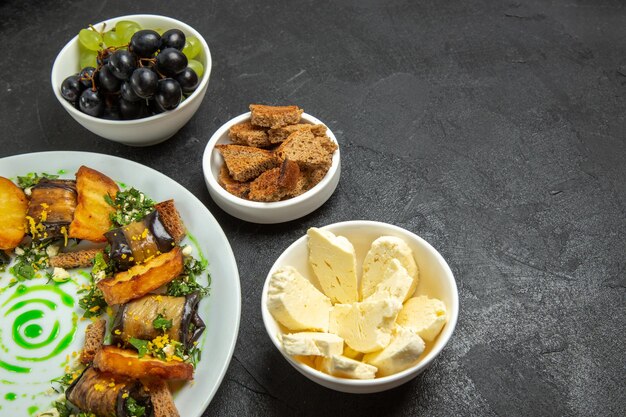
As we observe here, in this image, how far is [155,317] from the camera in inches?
62.4

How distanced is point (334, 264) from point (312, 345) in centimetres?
27

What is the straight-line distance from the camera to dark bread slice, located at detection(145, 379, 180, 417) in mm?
1477

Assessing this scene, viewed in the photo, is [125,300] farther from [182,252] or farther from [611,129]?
[611,129]

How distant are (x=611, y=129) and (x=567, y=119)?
0.15 m

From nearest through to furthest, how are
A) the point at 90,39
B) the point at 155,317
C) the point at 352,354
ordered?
the point at 352,354 → the point at 155,317 → the point at 90,39

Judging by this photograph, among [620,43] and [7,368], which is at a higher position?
[620,43]

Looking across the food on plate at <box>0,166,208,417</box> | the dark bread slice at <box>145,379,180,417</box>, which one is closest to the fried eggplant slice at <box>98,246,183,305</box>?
the food on plate at <box>0,166,208,417</box>

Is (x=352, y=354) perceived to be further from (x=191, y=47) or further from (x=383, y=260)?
(x=191, y=47)

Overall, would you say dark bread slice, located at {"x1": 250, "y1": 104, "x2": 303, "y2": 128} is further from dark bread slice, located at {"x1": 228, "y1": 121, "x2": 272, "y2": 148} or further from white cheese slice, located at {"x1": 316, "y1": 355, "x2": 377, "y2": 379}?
white cheese slice, located at {"x1": 316, "y1": 355, "x2": 377, "y2": 379}

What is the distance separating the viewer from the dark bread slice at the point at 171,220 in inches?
69.8

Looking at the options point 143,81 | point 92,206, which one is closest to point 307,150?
point 143,81

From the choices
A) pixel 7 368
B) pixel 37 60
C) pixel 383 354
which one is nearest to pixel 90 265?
pixel 7 368

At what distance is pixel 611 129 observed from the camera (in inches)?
86.4

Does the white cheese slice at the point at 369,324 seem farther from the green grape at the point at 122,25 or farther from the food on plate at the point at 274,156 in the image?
the green grape at the point at 122,25
